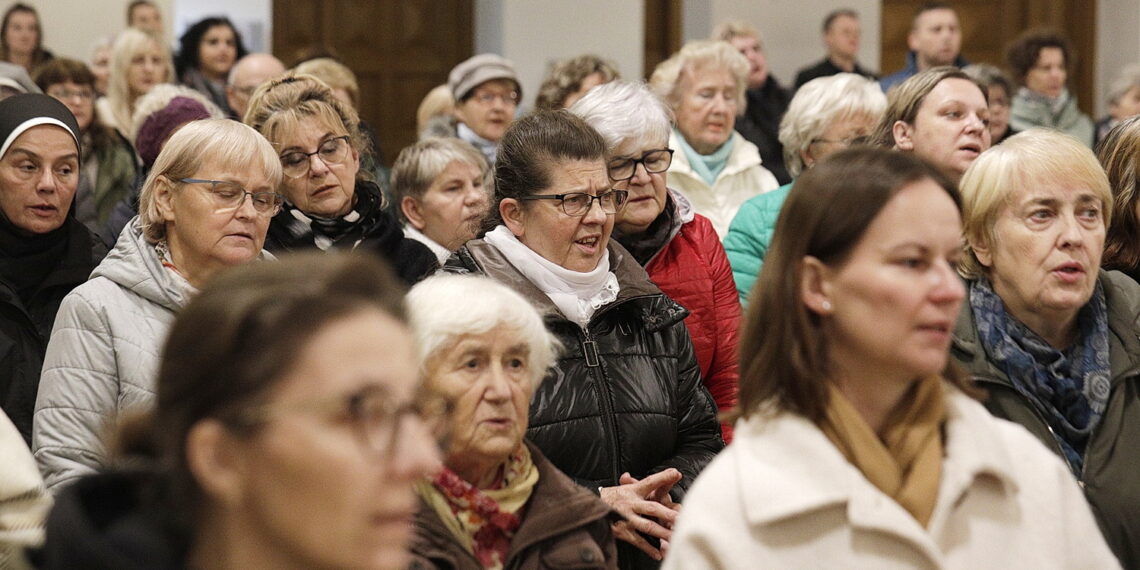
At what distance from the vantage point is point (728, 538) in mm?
1908

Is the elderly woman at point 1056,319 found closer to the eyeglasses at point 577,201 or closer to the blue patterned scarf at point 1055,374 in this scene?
the blue patterned scarf at point 1055,374

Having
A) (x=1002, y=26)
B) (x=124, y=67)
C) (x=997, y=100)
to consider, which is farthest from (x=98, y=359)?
(x=1002, y=26)

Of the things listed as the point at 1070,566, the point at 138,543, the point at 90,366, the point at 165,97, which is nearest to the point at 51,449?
the point at 90,366

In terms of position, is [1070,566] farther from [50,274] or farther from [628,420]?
[50,274]

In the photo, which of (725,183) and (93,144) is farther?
(93,144)

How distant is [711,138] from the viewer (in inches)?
203

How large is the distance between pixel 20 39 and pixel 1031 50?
5768 millimetres

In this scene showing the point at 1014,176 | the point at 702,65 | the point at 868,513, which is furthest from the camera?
the point at 702,65

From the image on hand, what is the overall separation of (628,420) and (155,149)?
2.46m

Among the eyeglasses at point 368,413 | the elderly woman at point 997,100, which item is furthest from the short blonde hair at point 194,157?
the elderly woman at point 997,100

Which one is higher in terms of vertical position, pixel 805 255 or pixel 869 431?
pixel 805 255

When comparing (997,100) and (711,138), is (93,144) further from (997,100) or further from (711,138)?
(997,100)

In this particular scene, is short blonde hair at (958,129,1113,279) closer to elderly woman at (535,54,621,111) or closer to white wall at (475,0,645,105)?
elderly woman at (535,54,621,111)

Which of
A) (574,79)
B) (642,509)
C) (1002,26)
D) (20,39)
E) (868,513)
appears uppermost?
Result: (1002,26)
